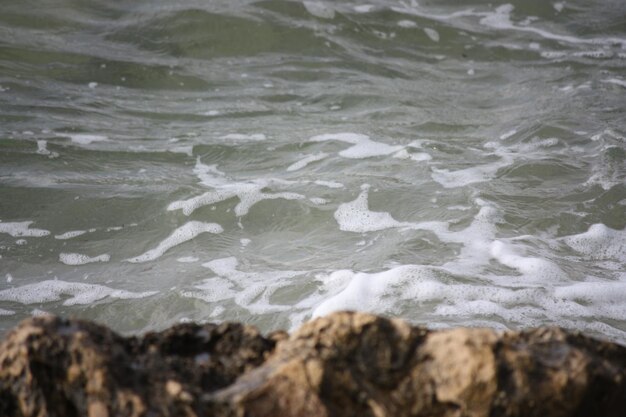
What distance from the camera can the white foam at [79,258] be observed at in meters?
4.57

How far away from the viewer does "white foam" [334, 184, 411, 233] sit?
16.3 feet

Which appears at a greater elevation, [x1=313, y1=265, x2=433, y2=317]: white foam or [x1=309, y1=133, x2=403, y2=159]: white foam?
[x1=309, y1=133, x2=403, y2=159]: white foam

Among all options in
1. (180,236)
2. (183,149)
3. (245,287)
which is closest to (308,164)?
(183,149)

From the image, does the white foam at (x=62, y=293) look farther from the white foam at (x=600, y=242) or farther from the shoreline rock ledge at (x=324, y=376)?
the white foam at (x=600, y=242)

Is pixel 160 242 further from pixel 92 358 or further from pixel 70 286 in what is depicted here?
pixel 92 358

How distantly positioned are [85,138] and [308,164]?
1871mm

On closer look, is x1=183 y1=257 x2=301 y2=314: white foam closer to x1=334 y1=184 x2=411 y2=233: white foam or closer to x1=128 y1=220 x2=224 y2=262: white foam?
x1=128 y1=220 x2=224 y2=262: white foam

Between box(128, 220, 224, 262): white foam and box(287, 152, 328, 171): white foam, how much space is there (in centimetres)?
113

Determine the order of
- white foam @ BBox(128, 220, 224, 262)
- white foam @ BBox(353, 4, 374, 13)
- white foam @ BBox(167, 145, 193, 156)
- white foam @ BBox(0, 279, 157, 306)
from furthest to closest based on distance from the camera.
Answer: white foam @ BBox(353, 4, 374, 13), white foam @ BBox(167, 145, 193, 156), white foam @ BBox(128, 220, 224, 262), white foam @ BBox(0, 279, 157, 306)

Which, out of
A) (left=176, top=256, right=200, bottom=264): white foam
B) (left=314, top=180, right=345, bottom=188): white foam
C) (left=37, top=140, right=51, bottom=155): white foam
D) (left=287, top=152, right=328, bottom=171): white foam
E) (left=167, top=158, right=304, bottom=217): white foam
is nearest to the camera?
(left=176, top=256, right=200, bottom=264): white foam

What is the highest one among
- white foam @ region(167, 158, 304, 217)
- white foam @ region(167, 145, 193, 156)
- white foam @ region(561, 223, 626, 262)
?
white foam @ region(167, 145, 193, 156)

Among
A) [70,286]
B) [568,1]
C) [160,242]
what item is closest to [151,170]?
[160,242]

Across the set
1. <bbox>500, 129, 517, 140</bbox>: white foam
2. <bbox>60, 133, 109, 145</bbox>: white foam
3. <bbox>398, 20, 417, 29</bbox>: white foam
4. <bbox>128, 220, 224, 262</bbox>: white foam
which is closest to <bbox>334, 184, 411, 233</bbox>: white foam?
<bbox>128, 220, 224, 262</bbox>: white foam

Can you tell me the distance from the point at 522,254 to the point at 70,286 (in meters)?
2.49
